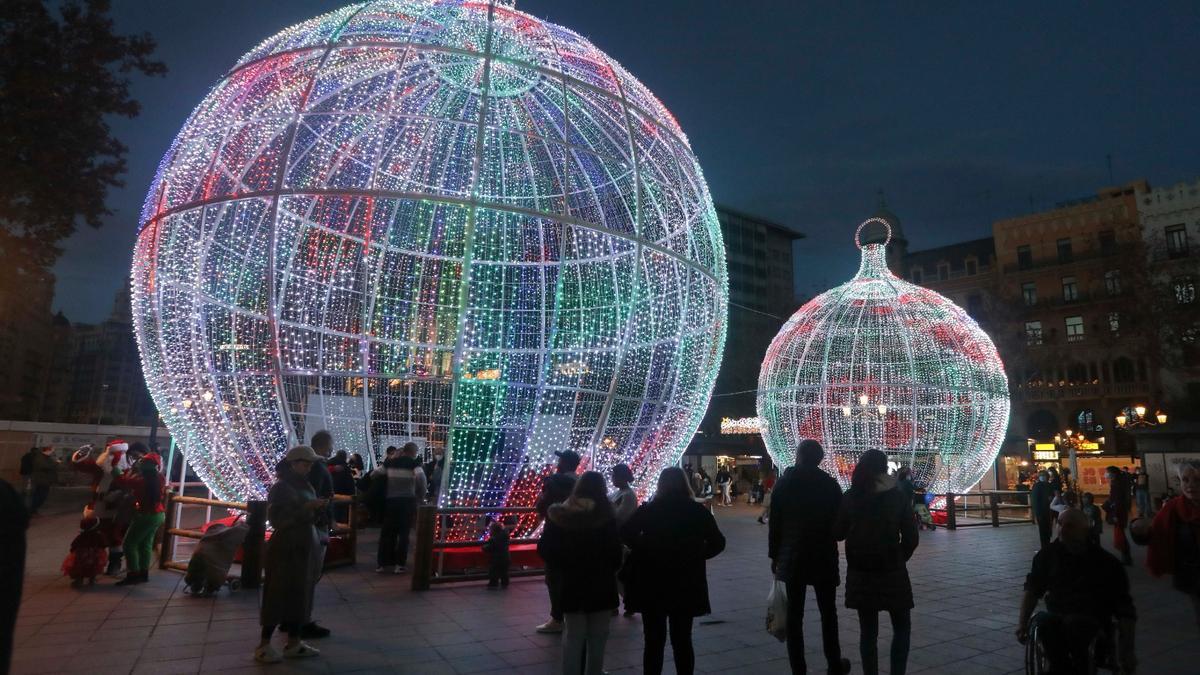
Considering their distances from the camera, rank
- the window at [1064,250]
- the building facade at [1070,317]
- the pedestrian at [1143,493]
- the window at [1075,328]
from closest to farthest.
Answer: the pedestrian at [1143,493], the building facade at [1070,317], the window at [1075,328], the window at [1064,250]

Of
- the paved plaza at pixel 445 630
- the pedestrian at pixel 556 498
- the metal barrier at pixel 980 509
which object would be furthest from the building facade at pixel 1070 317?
the pedestrian at pixel 556 498

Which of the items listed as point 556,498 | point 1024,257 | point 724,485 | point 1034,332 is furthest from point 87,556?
point 1024,257

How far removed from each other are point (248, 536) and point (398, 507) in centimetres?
157

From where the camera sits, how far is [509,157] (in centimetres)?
1081

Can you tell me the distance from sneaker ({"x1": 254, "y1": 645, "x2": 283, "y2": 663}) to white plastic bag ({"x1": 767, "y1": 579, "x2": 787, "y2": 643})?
3.08 m

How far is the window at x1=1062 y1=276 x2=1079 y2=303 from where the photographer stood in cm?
3672

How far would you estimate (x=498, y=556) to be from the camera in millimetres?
7023

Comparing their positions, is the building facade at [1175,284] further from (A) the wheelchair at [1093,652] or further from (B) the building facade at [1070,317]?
(A) the wheelchair at [1093,652]

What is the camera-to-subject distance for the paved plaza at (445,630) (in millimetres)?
4445

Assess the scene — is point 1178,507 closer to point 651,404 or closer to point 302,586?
point 651,404

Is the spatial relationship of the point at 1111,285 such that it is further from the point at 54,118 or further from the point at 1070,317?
the point at 54,118

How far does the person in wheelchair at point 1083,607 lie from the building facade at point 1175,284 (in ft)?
95.0

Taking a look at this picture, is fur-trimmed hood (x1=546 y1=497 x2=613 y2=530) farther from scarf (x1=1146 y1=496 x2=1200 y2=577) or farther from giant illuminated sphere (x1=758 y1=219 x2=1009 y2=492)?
giant illuminated sphere (x1=758 y1=219 x2=1009 y2=492)

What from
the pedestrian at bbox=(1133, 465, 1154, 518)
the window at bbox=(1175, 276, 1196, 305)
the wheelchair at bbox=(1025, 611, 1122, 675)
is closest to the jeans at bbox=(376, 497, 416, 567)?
the wheelchair at bbox=(1025, 611, 1122, 675)
